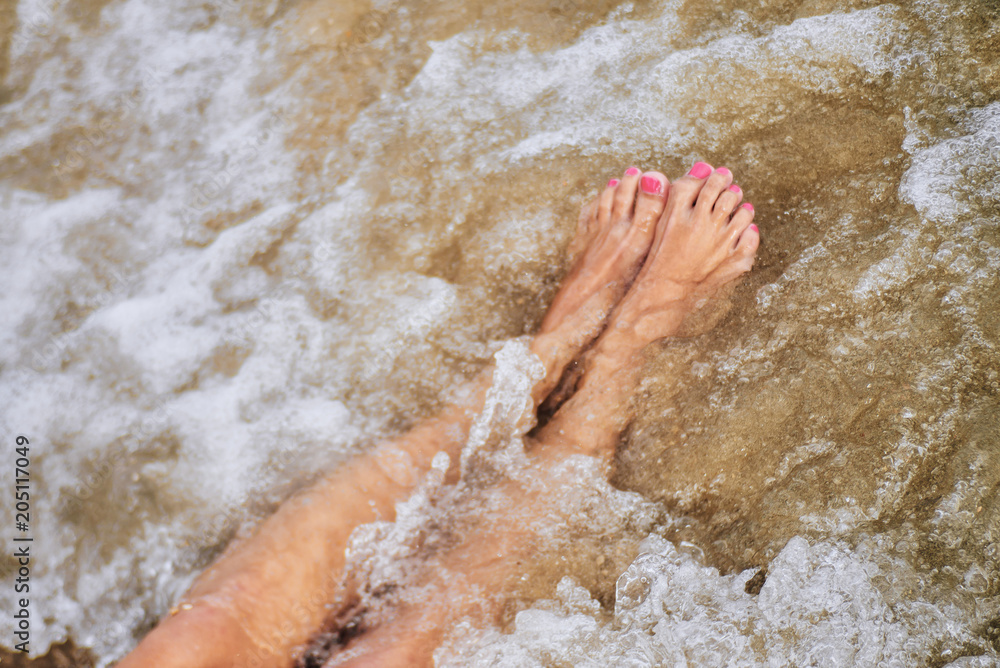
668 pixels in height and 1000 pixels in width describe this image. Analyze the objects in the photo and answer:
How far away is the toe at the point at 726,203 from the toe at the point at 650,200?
155 mm

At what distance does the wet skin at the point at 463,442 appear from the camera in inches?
58.0

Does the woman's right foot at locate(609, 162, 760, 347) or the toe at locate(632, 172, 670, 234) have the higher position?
the toe at locate(632, 172, 670, 234)

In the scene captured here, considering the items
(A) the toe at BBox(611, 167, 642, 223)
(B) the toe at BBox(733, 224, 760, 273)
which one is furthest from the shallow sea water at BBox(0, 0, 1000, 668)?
(A) the toe at BBox(611, 167, 642, 223)

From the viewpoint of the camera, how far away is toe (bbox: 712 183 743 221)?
74.2 inches

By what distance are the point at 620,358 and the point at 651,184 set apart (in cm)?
50

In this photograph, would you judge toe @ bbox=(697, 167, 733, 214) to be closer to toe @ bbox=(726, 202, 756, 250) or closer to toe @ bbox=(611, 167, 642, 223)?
toe @ bbox=(726, 202, 756, 250)

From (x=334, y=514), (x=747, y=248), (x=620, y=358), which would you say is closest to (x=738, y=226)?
(x=747, y=248)

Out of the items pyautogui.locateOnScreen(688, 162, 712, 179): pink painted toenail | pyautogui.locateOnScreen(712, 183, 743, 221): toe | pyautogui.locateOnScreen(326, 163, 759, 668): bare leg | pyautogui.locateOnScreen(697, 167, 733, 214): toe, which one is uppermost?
pyautogui.locateOnScreen(688, 162, 712, 179): pink painted toenail

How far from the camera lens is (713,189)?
190 centimetres

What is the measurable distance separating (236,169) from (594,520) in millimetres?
1657

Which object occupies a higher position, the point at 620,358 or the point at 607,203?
the point at 607,203

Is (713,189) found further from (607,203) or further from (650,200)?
(607,203)

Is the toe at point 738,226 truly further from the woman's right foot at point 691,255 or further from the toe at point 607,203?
the toe at point 607,203

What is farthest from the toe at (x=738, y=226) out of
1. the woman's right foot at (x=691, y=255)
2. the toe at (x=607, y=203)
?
the toe at (x=607, y=203)
